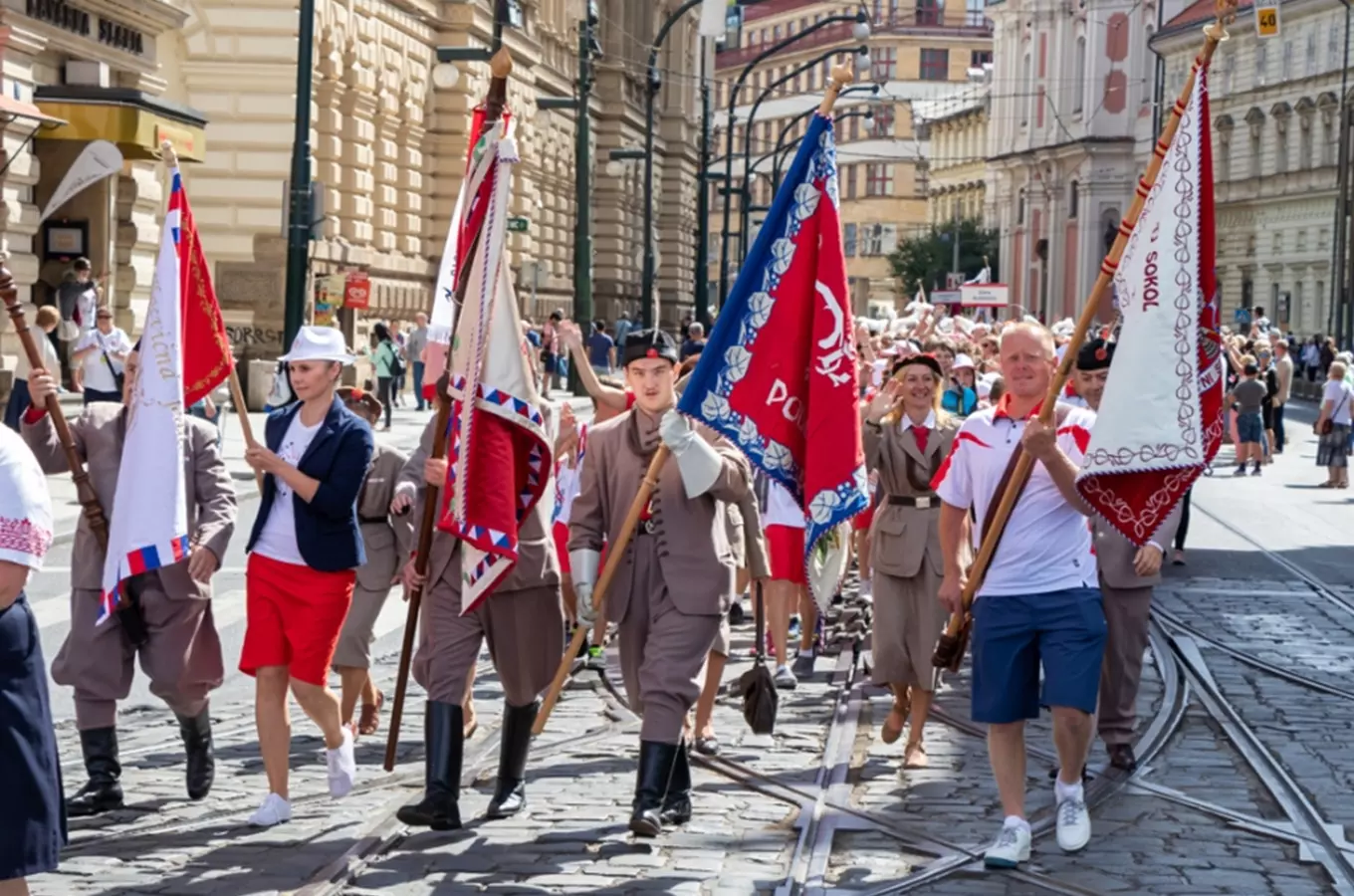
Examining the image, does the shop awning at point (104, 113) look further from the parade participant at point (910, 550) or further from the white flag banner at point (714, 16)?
the parade participant at point (910, 550)

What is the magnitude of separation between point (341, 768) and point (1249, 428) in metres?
27.5

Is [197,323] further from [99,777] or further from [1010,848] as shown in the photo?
Answer: [1010,848]

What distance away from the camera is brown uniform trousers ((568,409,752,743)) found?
27.9 ft

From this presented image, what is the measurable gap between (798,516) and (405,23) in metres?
30.6

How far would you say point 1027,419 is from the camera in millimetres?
8352

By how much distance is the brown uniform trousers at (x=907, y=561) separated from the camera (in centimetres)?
1068

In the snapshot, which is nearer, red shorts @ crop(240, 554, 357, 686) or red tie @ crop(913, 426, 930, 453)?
red shorts @ crop(240, 554, 357, 686)

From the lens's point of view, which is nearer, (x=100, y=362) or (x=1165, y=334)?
(x=1165, y=334)

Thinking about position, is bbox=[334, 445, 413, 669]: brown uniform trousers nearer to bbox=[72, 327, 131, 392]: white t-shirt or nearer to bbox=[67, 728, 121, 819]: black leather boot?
bbox=[67, 728, 121, 819]: black leather boot

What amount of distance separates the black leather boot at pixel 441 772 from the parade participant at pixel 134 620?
99 cm

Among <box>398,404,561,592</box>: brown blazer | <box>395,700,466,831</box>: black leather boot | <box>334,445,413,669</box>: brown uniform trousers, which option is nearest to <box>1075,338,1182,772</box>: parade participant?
<box>398,404,561,592</box>: brown blazer

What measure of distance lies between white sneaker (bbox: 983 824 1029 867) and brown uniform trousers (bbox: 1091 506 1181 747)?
2110mm

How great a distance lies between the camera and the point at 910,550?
10.8 m

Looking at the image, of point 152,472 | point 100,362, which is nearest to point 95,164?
point 100,362
